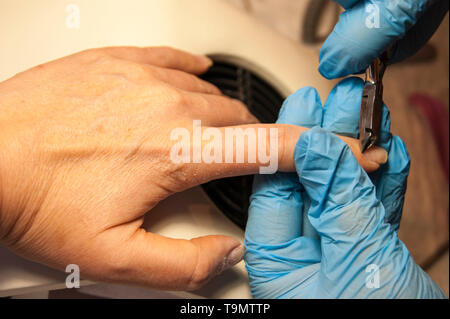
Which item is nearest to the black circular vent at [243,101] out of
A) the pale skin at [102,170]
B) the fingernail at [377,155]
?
the pale skin at [102,170]

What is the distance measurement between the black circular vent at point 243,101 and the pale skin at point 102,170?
0.44 ft

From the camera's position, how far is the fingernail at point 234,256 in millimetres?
802

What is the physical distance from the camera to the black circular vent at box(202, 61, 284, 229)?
92cm

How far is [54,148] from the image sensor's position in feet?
2.36

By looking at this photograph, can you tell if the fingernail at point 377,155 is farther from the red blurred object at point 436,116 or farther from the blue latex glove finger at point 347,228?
the red blurred object at point 436,116

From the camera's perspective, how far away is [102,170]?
29.1 inches

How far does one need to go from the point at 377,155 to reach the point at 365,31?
0.29m

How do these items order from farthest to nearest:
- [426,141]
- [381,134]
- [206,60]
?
[426,141], [206,60], [381,134]

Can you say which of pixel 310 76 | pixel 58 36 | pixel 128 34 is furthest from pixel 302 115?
pixel 58 36

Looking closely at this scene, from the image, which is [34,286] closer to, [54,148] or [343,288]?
[54,148]

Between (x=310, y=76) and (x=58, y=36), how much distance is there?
2.28 ft

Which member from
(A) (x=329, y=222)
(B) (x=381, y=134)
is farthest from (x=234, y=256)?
(B) (x=381, y=134)

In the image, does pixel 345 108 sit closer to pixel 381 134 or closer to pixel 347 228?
pixel 381 134
